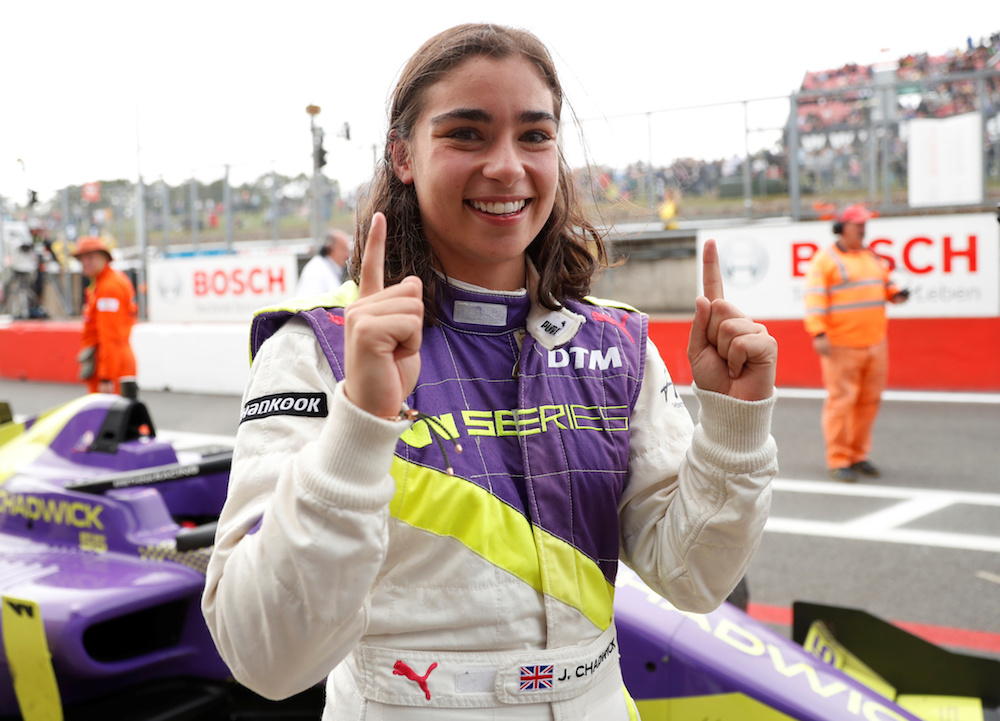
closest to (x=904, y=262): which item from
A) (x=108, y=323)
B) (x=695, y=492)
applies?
(x=108, y=323)

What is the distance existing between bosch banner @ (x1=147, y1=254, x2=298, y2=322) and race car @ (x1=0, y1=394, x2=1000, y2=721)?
8933mm

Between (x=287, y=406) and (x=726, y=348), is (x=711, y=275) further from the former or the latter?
(x=287, y=406)

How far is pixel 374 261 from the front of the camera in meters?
1.09

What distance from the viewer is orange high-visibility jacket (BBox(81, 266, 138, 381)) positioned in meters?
7.53

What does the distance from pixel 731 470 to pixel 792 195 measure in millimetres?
11295

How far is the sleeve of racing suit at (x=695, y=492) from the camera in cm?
125

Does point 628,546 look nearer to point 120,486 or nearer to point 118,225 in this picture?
point 120,486

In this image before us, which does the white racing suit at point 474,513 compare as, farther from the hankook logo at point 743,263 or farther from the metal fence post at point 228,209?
the metal fence post at point 228,209

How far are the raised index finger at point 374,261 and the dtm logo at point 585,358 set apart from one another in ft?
1.07

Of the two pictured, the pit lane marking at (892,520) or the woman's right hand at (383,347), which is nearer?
the woman's right hand at (383,347)

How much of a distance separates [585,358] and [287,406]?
0.46 m

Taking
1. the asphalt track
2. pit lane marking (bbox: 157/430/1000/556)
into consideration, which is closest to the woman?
the asphalt track

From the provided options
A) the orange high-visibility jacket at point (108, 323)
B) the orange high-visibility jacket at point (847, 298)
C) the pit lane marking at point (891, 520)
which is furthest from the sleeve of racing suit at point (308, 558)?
the orange high-visibility jacket at point (108, 323)

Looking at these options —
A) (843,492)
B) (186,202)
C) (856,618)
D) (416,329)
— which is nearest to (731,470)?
(416,329)
